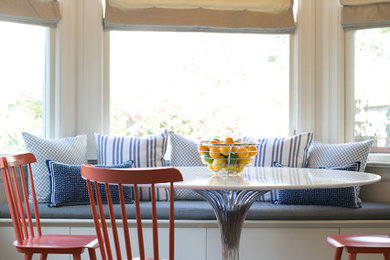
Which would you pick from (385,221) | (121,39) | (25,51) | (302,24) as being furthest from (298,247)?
(25,51)

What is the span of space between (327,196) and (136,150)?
1365 millimetres

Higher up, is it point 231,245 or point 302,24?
point 302,24

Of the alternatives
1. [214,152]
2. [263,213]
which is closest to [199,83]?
[263,213]

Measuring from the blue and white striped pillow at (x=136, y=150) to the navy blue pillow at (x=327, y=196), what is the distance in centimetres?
87

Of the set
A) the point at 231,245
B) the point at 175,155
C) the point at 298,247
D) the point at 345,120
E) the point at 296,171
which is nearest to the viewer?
the point at 231,245

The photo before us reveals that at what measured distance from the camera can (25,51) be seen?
3920 millimetres

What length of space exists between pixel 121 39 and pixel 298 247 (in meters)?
2.11

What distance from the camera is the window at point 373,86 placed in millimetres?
3975

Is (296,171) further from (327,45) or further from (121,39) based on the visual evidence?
(121,39)

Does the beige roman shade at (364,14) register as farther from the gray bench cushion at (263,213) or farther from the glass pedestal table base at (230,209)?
the glass pedestal table base at (230,209)

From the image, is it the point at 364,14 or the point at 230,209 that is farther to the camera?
the point at 364,14

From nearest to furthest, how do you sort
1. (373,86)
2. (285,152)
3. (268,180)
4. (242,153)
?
1. (268,180)
2. (242,153)
3. (285,152)
4. (373,86)

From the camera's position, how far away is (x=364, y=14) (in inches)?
155

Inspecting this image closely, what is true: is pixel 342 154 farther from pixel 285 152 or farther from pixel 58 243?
pixel 58 243
